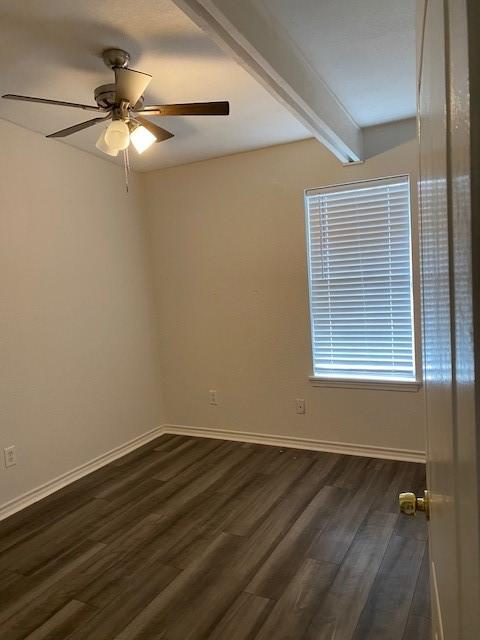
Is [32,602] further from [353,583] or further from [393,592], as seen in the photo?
[393,592]

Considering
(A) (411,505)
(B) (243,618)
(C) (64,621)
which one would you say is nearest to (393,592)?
(B) (243,618)

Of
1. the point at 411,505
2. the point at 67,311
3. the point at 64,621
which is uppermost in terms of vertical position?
the point at 67,311

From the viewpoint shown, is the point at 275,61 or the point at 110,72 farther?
the point at 110,72

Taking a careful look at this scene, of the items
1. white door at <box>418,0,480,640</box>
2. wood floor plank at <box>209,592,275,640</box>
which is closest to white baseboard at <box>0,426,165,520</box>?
wood floor plank at <box>209,592,275,640</box>

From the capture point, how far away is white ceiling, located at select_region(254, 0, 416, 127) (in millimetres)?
1902

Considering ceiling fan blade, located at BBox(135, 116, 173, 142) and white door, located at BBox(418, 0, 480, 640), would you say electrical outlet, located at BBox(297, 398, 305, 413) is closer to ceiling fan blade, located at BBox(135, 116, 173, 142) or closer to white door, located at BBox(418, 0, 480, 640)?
ceiling fan blade, located at BBox(135, 116, 173, 142)

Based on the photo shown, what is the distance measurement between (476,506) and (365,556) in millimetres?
2219

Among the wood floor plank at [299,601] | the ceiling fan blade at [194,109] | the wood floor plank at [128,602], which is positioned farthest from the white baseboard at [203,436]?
the ceiling fan blade at [194,109]

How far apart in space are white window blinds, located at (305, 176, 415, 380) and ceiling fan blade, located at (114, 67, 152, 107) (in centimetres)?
180

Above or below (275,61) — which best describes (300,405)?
below

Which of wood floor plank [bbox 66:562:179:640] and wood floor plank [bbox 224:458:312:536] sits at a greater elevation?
wood floor plank [bbox 224:458:312:536]

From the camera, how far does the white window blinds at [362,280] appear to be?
338 centimetres

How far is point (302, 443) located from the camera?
3.84m

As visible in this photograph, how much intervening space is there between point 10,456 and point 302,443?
87.0 inches
